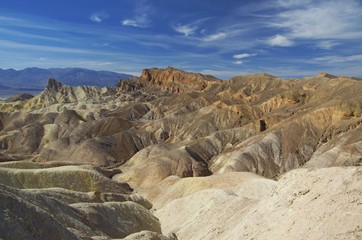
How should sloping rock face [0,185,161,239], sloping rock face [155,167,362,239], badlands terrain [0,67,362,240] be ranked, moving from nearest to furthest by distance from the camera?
sloping rock face [0,185,161,239]
sloping rock face [155,167,362,239]
badlands terrain [0,67,362,240]

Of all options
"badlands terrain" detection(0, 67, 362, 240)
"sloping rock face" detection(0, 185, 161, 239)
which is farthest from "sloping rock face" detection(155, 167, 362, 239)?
"sloping rock face" detection(0, 185, 161, 239)

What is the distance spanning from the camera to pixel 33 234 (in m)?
17.8

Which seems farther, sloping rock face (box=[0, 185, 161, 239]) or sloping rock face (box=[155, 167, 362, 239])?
sloping rock face (box=[155, 167, 362, 239])

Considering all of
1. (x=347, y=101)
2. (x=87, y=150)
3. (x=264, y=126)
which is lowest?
(x=87, y=150)

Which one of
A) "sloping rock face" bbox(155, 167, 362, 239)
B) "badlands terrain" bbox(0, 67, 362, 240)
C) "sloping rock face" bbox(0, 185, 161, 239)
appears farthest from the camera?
"badlands terrain" bbox(0, 67, 362, 240)

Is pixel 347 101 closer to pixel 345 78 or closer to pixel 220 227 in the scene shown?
pixel 345 78

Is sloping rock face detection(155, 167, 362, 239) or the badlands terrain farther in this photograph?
the badlands terrain

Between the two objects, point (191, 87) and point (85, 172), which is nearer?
point (85, 172)

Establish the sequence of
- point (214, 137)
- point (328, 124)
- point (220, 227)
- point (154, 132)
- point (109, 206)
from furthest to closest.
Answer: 1. point (154, 132)
2. point (214, 137)
3. point (328, 124)
4. point (109, 206)
5. point (220, 227)

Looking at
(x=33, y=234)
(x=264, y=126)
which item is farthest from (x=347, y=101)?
(x=33, y=234)

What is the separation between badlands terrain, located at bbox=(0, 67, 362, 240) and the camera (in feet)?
75.9

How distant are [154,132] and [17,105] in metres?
98.5

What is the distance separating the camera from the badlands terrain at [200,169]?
75.9ft

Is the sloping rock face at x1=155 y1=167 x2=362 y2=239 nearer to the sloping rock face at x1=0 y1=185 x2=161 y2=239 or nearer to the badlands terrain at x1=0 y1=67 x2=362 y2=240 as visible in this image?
the badlands terrain at x1=0 y1=67 x2=362 y2=240
